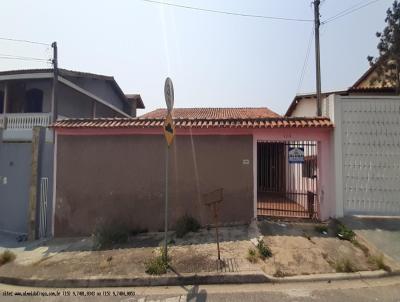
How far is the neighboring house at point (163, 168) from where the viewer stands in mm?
7996

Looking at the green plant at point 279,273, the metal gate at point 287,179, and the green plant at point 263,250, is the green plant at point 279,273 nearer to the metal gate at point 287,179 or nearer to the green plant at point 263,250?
the green plant at point 263,250

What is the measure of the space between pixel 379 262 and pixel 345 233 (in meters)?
1.29

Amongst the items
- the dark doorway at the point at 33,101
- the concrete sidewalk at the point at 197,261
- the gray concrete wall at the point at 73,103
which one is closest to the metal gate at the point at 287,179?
the concrete sidewalk at the point at 197,261

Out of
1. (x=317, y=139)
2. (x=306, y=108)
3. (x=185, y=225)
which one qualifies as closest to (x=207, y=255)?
(x=185, y=225)

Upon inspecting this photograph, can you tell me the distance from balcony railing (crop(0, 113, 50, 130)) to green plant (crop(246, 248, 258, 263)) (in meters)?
10.1

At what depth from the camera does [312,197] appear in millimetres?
8688

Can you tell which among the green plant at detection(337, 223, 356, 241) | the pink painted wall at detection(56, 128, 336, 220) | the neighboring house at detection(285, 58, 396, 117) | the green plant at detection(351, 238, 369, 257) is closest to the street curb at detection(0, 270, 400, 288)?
the green plant at detection(351, 238, 369, 257)

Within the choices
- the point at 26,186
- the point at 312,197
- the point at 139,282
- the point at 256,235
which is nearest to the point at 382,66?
the point at 312,197

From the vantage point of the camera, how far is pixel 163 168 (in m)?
8.18

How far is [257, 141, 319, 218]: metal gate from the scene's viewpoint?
28.4 ft

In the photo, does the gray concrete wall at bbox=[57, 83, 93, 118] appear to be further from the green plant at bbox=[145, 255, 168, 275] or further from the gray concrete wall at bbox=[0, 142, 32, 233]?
the green plant at bbox=[145, 255, 168, 275]

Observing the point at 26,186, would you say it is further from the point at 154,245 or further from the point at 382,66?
the point at 382,66

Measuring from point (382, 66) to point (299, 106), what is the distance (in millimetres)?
4850

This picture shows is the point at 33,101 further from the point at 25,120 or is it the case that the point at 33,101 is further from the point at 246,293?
the point at 246,293
